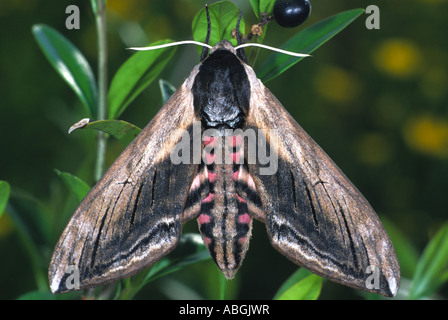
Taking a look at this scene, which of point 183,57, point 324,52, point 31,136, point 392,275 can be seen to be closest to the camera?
point 392,275

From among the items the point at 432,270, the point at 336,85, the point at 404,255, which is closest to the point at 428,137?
the point at 336,85

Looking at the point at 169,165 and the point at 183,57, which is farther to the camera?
the point at 183,57

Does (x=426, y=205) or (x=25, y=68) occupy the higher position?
(x=25, y=68)

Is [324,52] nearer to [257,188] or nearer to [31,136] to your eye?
[31,136]

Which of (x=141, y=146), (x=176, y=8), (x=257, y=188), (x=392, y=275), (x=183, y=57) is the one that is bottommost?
(x=392, y=275)

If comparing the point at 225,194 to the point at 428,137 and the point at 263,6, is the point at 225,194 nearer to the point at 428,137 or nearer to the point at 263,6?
the point at 263,6

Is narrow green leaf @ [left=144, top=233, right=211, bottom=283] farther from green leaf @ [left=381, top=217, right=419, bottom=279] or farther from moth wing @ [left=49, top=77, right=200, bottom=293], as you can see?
green leaf @ [left=381, top=217, right=419, bottom=279]
